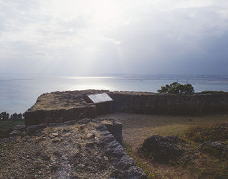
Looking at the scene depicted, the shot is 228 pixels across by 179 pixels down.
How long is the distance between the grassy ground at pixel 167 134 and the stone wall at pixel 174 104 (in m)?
0.85

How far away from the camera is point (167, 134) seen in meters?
13.6

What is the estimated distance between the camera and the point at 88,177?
7.28m

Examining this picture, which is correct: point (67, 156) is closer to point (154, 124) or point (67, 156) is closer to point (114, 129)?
point (114, 129)

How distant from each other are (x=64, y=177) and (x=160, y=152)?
185 inches

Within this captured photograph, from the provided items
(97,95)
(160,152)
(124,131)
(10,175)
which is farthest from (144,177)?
(97,95)

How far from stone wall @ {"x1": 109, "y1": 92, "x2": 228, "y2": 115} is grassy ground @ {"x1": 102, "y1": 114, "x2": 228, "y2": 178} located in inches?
33.6

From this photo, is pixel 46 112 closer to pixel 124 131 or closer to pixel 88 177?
pixel 124 131

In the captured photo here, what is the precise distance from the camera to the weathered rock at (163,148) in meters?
10.7

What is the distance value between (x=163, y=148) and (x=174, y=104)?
28.2ft

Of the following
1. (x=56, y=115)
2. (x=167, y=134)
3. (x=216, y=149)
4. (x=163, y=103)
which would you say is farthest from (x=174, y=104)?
(x=216, y=149)

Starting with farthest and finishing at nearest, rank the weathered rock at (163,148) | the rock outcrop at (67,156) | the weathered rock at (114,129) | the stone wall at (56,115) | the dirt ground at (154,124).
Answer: the stone wall at (56,115) → the dirt ground at (154,124) → the weathered rock at (114,129) → the weathered rock at (163,148) → the rock outcrop at (67,156)

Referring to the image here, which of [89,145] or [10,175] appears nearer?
A: [10,175]

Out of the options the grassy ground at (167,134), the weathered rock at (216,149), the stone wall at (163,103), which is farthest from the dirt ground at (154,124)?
the weathered rock at (216,149)

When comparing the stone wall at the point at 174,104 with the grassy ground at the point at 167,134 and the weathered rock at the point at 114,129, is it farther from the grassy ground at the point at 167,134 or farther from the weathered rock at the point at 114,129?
the weathered rock at the point at 114,129
